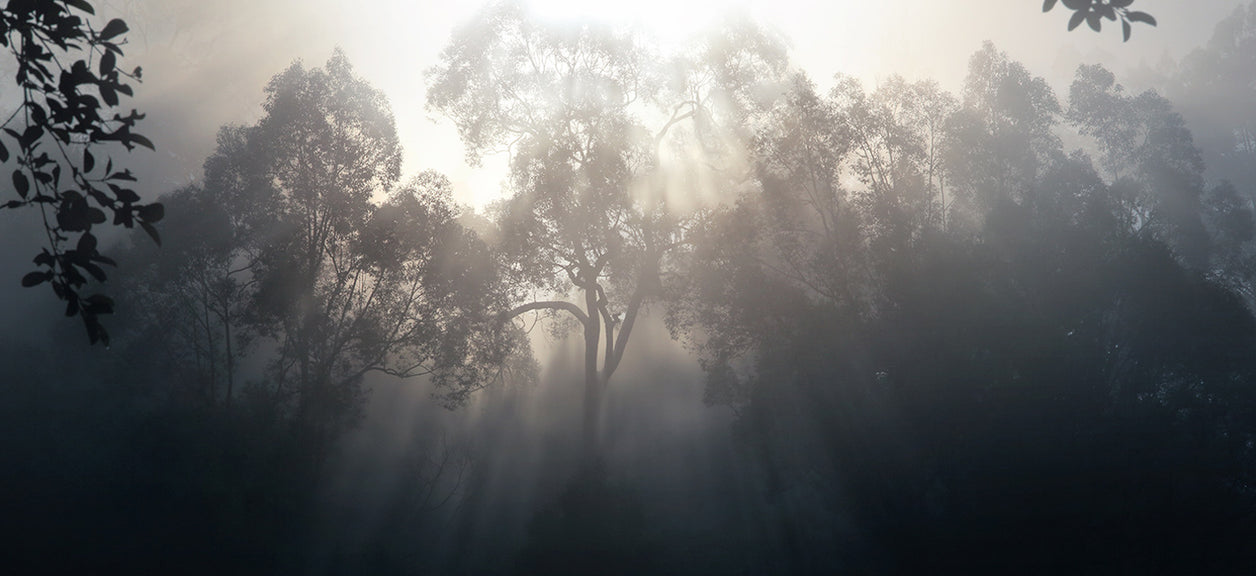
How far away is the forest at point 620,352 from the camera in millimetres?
20234

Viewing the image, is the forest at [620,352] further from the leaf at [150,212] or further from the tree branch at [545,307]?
the leaf at [150,212]

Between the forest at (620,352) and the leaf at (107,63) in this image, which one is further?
the forest at (620,352)

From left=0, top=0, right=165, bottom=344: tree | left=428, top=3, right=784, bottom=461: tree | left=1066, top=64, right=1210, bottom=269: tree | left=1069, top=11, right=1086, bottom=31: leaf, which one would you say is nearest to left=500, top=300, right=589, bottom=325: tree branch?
left=428, top=3, right=784, bottom=461: tree

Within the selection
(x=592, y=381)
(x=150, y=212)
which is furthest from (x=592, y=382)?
(x=150, y=212)

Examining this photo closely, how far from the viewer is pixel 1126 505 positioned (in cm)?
1970

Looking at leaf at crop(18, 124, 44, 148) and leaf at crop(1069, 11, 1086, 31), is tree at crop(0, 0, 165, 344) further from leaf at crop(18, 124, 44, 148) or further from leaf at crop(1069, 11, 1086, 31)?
leaf at crop(1069, 11, 1086, 31)

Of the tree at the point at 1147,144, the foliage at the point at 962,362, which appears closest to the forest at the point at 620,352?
the foliage at the point at 962,362

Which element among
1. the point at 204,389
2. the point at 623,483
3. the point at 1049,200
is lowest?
the point at 623,483

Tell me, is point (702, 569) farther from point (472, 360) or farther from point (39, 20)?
point (39, 20)

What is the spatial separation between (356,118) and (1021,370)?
23212 millimetres

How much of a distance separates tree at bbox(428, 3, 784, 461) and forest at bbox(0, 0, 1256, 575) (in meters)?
0.16

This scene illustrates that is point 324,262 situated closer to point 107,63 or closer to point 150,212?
point 107,63

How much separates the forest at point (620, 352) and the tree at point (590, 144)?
0.16 m

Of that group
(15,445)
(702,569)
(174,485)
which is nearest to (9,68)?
(15,445)
